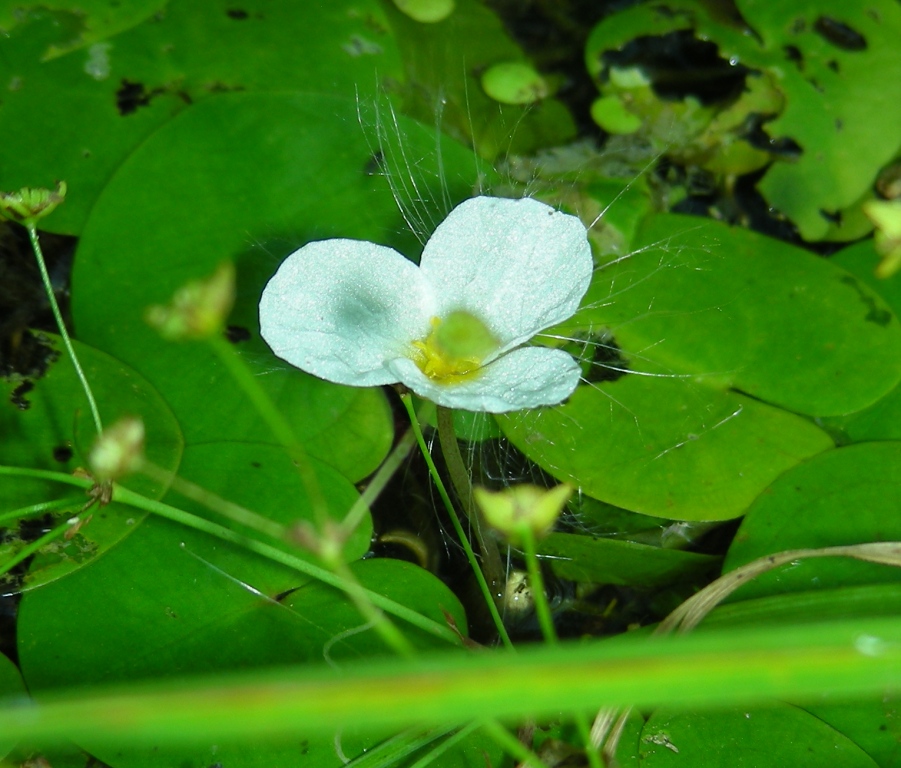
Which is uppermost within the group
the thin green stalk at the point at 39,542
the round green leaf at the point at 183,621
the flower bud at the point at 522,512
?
the flower bud at the point at 522,512

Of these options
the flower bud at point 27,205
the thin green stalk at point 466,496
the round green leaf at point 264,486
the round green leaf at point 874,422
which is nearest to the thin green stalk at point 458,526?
the thin green stalk at point 466,496

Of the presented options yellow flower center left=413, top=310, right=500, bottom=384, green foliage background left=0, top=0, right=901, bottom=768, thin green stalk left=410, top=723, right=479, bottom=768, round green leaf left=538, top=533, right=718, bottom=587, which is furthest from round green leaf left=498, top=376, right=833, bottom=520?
thin green stalk left=410, top=723, right=479, bottom=768

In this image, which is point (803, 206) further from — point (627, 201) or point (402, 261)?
point (402, 261)

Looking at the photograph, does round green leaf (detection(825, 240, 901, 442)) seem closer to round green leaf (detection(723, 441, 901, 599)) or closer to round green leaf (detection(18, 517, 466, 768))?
round green leaf (detection(723, 441, 901, 599))

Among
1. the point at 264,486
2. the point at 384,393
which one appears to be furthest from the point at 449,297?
the point at 264,486

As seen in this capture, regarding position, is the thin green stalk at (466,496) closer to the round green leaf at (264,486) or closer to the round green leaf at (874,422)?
the round green leaf at (264,486)

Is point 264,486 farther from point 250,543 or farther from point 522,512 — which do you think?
point 522,512

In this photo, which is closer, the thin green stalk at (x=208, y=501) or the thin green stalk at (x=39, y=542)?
the thin green stalk at (x=39, y=542)
